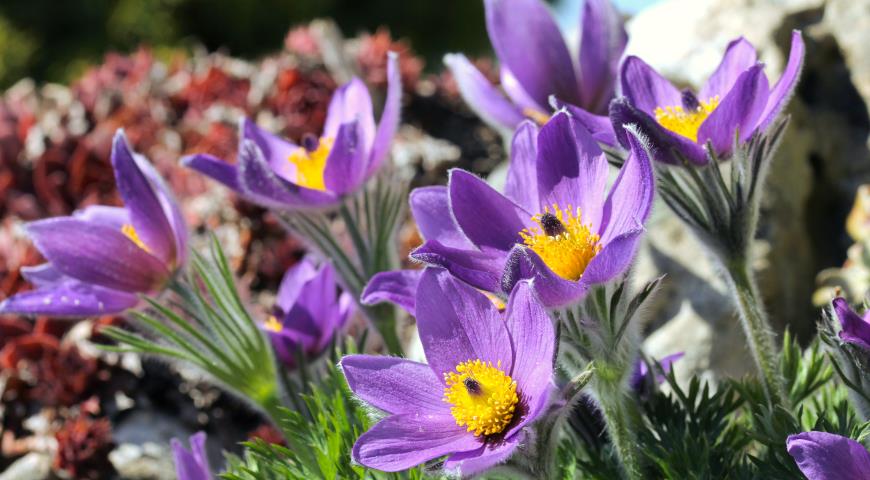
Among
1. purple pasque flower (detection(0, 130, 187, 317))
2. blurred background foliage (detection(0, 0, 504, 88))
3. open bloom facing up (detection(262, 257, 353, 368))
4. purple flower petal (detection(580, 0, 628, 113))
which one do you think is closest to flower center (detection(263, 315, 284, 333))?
open bloom facing up (detection(262, 257, 353, 368))

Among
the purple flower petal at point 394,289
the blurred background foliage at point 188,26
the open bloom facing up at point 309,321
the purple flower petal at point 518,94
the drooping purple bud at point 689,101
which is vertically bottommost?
the blurred background foliage at point 188,26

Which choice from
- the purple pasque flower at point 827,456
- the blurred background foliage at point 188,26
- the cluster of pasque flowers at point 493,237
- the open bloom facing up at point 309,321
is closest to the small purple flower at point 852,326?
the cluster of pasque flowers at point 493,237

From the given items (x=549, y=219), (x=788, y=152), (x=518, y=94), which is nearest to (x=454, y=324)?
(x=549, y=219)

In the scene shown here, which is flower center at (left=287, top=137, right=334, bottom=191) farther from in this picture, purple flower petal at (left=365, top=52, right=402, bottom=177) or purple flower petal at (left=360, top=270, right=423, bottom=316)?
purple flower petal at (left=360, top=270, right=423, bottom=316)

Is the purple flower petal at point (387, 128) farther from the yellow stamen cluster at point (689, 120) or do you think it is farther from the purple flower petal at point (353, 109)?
the yellow stamen cluster at point (689, 120)

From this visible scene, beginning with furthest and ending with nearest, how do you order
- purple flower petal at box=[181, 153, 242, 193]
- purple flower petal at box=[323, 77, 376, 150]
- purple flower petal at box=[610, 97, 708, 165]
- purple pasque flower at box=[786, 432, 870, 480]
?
purple flower petal at box=[323, 77, 376, 150] < purple flower petal at box=[181, 153, 242, 193] < purple flower petal at box=[610, 97, 708, 165] < purple pasque flower at box=[786, 432, 870, 480]

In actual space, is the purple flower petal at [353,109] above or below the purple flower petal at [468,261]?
below

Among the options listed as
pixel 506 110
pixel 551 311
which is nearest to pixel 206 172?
pixel 506 110
